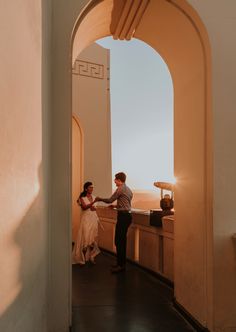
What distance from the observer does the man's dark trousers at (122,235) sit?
6910 mm

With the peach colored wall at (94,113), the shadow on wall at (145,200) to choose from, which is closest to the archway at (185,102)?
the peach colored wall at (94,113)

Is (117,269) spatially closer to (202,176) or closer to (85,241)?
(85,241)

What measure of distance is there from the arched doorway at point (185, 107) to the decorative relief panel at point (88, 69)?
16.7 ft

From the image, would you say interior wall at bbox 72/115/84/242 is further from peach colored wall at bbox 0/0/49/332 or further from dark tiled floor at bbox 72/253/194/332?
peach colored wall at bbox 0/0/49/332

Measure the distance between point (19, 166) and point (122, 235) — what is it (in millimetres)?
5400

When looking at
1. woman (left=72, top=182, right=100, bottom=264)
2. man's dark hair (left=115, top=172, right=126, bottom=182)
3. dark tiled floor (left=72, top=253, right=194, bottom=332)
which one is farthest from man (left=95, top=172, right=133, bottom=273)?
woman (left=72, top=182, right=100, bottom=264)

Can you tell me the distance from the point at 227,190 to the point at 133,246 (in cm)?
408

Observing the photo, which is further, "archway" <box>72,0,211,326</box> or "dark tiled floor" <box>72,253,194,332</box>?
"dark tiled floor" <box>72,253,194,332</box>

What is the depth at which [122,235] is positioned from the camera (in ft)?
Answer: 22.9

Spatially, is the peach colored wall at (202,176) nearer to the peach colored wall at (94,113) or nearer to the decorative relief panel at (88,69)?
the peach colored wall at (94,113)

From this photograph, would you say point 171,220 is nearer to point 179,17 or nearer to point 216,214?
point 216,214

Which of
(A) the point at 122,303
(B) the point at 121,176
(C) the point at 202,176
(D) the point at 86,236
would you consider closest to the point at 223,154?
(C) the point at 202,176

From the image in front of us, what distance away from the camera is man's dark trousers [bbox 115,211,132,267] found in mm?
6910

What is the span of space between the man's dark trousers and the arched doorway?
7.38ft
